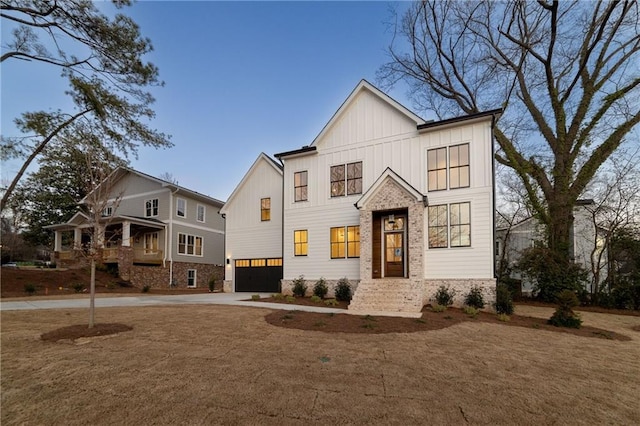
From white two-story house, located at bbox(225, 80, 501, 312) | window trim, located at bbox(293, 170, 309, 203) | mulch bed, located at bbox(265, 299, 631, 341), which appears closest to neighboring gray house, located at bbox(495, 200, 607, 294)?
white two-story house, located at bbox(225, 80, 501, 312)

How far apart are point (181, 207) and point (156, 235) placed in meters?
2.78

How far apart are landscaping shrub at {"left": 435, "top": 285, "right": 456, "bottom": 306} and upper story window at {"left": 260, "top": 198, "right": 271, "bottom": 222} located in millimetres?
10673

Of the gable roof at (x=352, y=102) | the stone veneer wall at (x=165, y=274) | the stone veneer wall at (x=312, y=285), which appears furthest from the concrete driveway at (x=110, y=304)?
the stone veneer wall at (x=165, y=274)

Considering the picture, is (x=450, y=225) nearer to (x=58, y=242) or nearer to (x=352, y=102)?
(x=352, y=102)

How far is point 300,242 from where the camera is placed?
17.1 m

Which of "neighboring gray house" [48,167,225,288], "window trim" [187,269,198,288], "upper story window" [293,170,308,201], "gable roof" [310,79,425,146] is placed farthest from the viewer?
"window trim" [187,269,198,288]

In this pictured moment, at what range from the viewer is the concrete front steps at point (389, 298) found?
11.8 metres

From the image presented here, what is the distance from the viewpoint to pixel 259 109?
83.0 ft

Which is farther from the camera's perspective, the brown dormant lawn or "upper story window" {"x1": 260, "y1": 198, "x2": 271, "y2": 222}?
"upper story window" {"x1": 260, "y1": 198, "x2": 271, "y2": 222}

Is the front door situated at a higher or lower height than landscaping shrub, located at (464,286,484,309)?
higher

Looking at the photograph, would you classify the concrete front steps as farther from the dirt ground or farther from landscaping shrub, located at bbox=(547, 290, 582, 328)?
the dirt ground

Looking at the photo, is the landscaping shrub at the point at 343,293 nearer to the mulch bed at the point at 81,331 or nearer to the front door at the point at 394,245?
the front door at the point at 394,245

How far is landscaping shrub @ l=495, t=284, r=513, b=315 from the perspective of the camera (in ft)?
39.4

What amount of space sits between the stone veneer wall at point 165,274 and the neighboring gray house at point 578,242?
64.6 feet
